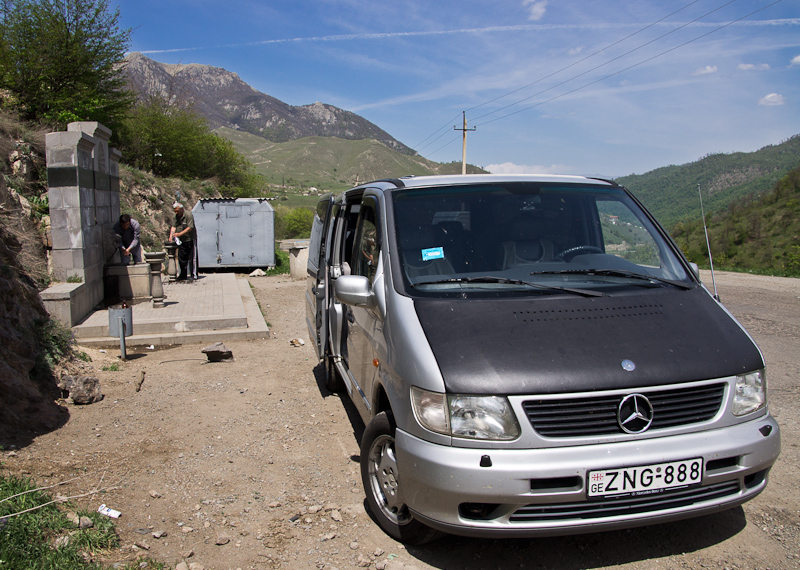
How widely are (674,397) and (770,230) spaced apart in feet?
113

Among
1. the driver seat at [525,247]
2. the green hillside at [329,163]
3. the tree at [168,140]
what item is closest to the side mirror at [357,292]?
the driver seat at [525,247]

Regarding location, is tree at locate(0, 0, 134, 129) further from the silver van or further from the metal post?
the silver van

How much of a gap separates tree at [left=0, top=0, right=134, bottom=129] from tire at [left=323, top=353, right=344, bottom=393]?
15684 millimetres

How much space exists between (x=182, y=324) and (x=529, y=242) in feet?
21.1

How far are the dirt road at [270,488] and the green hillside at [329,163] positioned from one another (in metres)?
124

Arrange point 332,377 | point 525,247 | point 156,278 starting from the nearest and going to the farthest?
point 525,247
point 332,377
point 156,278

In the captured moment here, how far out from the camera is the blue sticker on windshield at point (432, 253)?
3459mm

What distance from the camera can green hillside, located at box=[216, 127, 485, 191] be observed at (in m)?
144

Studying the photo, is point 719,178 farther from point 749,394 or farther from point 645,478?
point 645,478

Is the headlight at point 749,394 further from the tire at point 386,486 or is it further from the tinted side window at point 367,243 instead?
the tinted side window at point 367,243

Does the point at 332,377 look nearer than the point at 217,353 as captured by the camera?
Yes

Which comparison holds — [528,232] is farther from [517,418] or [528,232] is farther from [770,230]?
[770,230]

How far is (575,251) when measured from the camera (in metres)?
3.79

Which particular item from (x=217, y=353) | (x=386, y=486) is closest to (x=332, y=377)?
(x=217, y=353)
